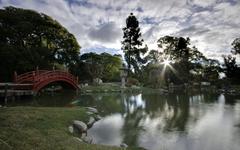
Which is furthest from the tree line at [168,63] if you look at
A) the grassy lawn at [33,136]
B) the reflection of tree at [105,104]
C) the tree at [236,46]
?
the grassy lawn at [33,136]

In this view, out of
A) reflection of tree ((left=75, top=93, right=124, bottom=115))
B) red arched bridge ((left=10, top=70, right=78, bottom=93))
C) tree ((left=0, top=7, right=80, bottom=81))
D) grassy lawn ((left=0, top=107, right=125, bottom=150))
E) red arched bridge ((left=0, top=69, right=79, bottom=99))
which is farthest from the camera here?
tree ((left=0, top=7, right=80, bottom=81))

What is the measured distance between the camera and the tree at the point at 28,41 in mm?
22375

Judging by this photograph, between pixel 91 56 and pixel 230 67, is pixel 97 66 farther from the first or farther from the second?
pixel 230 67

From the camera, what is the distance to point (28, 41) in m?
28.9

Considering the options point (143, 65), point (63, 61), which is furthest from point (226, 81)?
point (63, 61)

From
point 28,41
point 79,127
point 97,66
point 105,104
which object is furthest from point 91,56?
point 79,127

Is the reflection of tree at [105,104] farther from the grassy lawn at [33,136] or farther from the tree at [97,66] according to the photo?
the tree at [97,66]

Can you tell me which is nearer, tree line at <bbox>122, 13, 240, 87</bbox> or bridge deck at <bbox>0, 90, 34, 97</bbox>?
bridge deck at <bbox>0, 90, 34, 97</bbox>

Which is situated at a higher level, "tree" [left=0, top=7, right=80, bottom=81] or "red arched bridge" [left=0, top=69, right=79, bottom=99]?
"tree" [left=0, top=7, right=80, bottom=81]

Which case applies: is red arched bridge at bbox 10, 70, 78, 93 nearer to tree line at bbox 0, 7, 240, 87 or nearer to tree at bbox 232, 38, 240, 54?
tree line at bbox 0, 7, 240, 87

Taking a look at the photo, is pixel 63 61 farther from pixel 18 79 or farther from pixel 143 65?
pixel 143 65

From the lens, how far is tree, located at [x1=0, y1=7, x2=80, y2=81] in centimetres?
2238

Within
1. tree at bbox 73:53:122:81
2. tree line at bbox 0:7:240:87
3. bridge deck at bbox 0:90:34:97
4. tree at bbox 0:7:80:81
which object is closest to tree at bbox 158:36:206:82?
tree line at bbox 0:7:240:87

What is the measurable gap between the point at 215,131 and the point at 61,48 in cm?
2604
